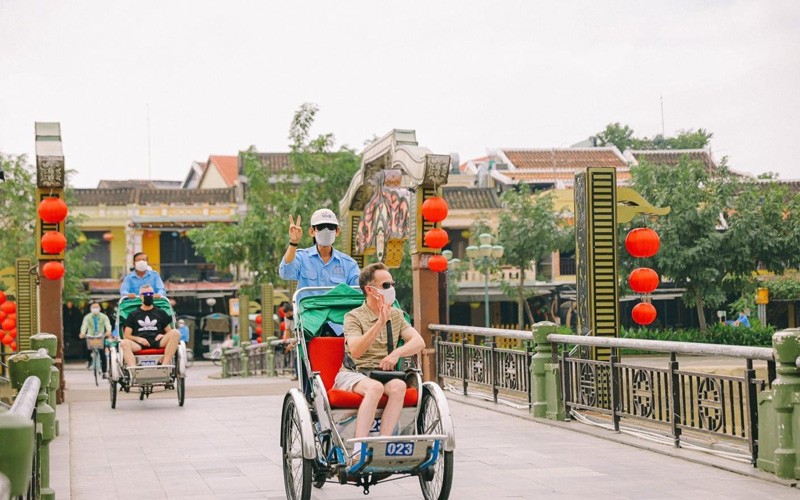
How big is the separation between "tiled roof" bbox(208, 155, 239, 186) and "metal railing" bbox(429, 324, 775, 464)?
1484 inches

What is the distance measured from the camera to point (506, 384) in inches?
530

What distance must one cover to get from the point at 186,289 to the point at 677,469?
39138mm

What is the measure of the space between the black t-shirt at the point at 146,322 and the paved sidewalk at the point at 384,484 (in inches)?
63.3

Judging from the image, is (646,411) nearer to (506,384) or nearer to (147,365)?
Result: (506,384)

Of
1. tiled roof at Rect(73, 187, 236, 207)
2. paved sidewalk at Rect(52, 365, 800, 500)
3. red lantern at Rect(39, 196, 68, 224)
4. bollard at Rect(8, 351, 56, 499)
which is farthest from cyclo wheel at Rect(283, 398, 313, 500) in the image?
tiled roof at Rect(73, 187, 236, 207)

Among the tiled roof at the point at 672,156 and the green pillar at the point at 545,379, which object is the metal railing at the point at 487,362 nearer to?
the green pillar at the point at 545,379

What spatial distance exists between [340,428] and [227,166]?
47.6 metres

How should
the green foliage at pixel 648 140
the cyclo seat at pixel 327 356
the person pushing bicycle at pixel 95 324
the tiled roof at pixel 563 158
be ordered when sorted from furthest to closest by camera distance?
the green foliage at pixel 648 140 → the tiled roof at pixel 563 158 → the person pushing bicycle at pixel 95 324 → the cyclo seat at pixel 327 356

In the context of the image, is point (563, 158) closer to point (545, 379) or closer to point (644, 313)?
point (644, 313)

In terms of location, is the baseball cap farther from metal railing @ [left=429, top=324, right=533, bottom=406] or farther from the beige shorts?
metal railing @ [left=429, top=324, right=533, bottom=406]

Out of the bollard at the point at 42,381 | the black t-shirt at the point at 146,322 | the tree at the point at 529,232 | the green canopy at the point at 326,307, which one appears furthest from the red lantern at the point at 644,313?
the tree at the point at 529,232

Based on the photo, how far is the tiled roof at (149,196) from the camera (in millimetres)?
46688

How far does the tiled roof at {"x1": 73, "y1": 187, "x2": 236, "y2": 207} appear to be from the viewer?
1838 inches

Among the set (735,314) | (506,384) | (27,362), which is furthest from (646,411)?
(735,314)
